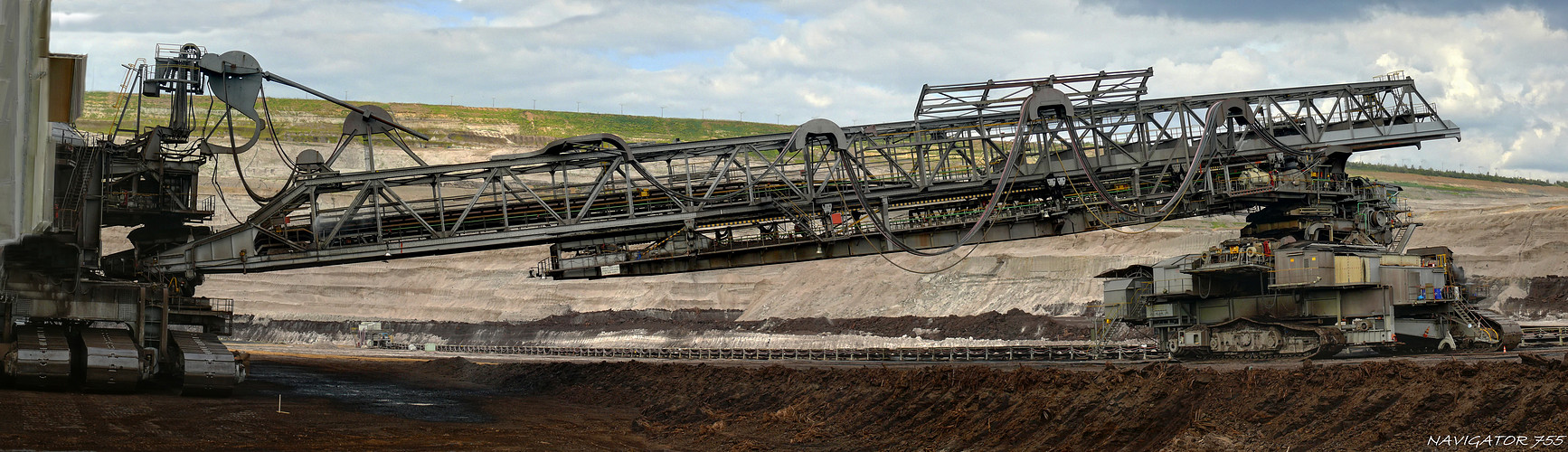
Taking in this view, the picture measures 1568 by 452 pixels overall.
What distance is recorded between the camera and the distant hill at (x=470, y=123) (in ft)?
421

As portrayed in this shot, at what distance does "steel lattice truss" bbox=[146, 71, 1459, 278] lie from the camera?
32.0m

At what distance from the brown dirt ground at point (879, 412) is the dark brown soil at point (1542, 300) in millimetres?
36415

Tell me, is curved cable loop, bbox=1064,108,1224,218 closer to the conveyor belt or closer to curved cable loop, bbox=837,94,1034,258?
curved cable loop, bbox=837,94,1034,258

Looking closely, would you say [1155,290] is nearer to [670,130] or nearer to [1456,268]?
[1456,268]

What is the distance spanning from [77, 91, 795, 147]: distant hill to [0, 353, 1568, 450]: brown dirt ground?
9246 centimetres

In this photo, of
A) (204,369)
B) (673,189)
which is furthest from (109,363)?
(673,189)

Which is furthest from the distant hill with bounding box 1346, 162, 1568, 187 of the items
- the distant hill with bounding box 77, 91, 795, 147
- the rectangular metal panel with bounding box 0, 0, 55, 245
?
the rectangular metal panel with bounding box 0, 0, 55, 245

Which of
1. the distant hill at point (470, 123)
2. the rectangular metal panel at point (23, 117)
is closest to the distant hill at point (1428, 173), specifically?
the distant hill at point (470, 123)

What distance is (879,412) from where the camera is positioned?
87.5ft

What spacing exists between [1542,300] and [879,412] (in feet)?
147

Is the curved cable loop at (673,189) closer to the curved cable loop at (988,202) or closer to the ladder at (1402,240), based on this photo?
the curved cable loop at (988,202)

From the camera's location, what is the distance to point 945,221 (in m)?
33.4

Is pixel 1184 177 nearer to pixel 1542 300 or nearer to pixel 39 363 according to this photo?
pixel 39 363

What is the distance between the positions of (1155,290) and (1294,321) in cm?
436
